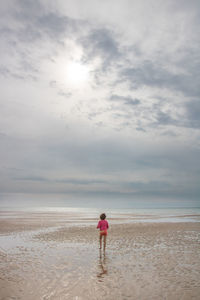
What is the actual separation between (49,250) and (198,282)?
10384mm

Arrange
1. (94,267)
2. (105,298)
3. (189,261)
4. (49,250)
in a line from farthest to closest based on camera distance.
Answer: (49,250) < (189,261) < (94,267) < (105,298)

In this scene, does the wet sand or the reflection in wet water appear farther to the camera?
the reflection in wet water

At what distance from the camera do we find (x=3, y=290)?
29.0 feet

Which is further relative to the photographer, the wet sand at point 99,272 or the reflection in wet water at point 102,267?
the reflection in wet water at point 102,267

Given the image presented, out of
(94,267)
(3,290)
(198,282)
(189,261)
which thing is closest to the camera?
(3,290)

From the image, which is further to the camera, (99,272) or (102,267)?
(102,267)

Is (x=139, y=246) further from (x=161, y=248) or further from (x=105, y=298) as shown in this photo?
(x=105, y=298)

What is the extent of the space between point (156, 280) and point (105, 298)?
2.95 meters

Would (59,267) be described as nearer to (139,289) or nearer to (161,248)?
(139,289)

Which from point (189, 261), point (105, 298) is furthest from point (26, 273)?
point (189, 261)

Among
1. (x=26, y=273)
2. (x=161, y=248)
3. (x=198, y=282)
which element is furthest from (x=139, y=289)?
(x=161, y=248)

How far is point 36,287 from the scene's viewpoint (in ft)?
29.9

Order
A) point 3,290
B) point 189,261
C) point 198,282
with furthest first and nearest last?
point 189,261, point 198,282, point 3,290

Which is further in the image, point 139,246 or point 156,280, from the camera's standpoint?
point 139,246
